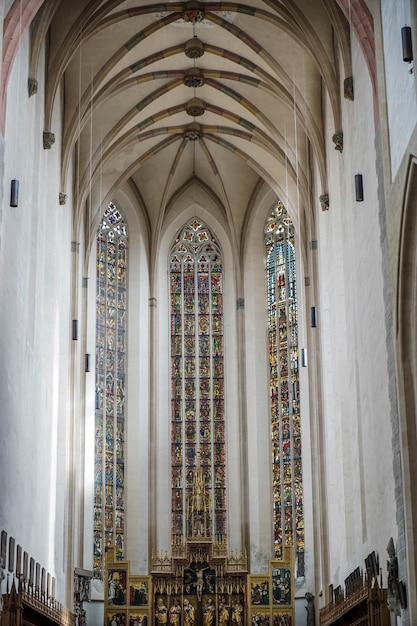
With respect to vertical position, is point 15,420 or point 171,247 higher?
point 171,247

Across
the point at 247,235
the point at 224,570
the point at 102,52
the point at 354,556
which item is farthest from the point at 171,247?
the point at 354,556

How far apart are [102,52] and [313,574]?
14987 mm

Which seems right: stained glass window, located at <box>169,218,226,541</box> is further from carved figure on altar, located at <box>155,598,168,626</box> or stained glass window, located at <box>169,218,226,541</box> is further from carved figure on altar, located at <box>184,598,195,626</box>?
carved figure on altar, located at <box>155,598,168,626</box>

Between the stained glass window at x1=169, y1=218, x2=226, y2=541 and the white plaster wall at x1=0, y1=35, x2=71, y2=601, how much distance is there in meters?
5.49

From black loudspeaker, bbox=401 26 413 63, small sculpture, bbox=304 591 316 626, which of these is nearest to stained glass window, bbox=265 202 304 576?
small sculpture, bbox=304 591 316 626

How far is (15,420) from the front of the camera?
21766mm

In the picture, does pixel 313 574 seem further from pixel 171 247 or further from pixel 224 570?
pixel 171 247

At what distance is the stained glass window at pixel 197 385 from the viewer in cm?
3353

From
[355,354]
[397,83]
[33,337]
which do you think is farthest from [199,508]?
[397,83]

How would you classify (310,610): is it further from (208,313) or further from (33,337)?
(33,337)

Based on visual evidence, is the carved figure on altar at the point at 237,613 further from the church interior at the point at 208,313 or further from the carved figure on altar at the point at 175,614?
the carved figure on altar at the point at 175,614

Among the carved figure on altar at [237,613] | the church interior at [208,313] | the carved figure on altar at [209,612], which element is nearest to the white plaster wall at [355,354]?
the church interior at [208,313]

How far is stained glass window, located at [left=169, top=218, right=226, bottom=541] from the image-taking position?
33.5m

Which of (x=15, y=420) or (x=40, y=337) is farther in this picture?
(x=40, y=337)
